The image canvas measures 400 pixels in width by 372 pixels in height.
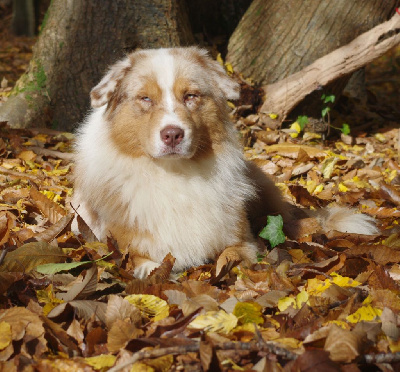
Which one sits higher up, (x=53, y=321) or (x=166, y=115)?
(x=166, y=115)

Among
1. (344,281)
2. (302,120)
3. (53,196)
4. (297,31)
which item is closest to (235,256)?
(344,281)

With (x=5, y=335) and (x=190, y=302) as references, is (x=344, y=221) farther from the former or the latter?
(x=5, y=335)

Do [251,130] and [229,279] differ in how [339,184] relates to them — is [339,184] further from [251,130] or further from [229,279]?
[229,279]

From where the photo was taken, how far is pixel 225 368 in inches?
89.8

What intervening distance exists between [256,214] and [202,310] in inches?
74.9

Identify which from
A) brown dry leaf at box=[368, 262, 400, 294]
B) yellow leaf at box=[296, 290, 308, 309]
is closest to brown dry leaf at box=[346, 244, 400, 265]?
brown dry leaf at box=[368, 262, 400, 294]

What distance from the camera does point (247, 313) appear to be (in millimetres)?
2711

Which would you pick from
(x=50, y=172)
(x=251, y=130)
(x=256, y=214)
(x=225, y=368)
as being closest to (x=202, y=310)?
(x=225, y=368)

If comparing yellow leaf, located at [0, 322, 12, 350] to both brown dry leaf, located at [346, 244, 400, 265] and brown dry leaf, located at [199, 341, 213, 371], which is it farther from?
brown dry leaf, located at [346, 244, 400, 265]

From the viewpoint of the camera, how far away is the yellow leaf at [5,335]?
7.88ft

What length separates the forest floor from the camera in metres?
2.31

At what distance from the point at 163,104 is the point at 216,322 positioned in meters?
1.60

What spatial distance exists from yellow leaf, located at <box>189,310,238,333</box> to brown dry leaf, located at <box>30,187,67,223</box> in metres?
2.03

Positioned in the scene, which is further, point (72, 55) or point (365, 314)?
point (72, 55)
